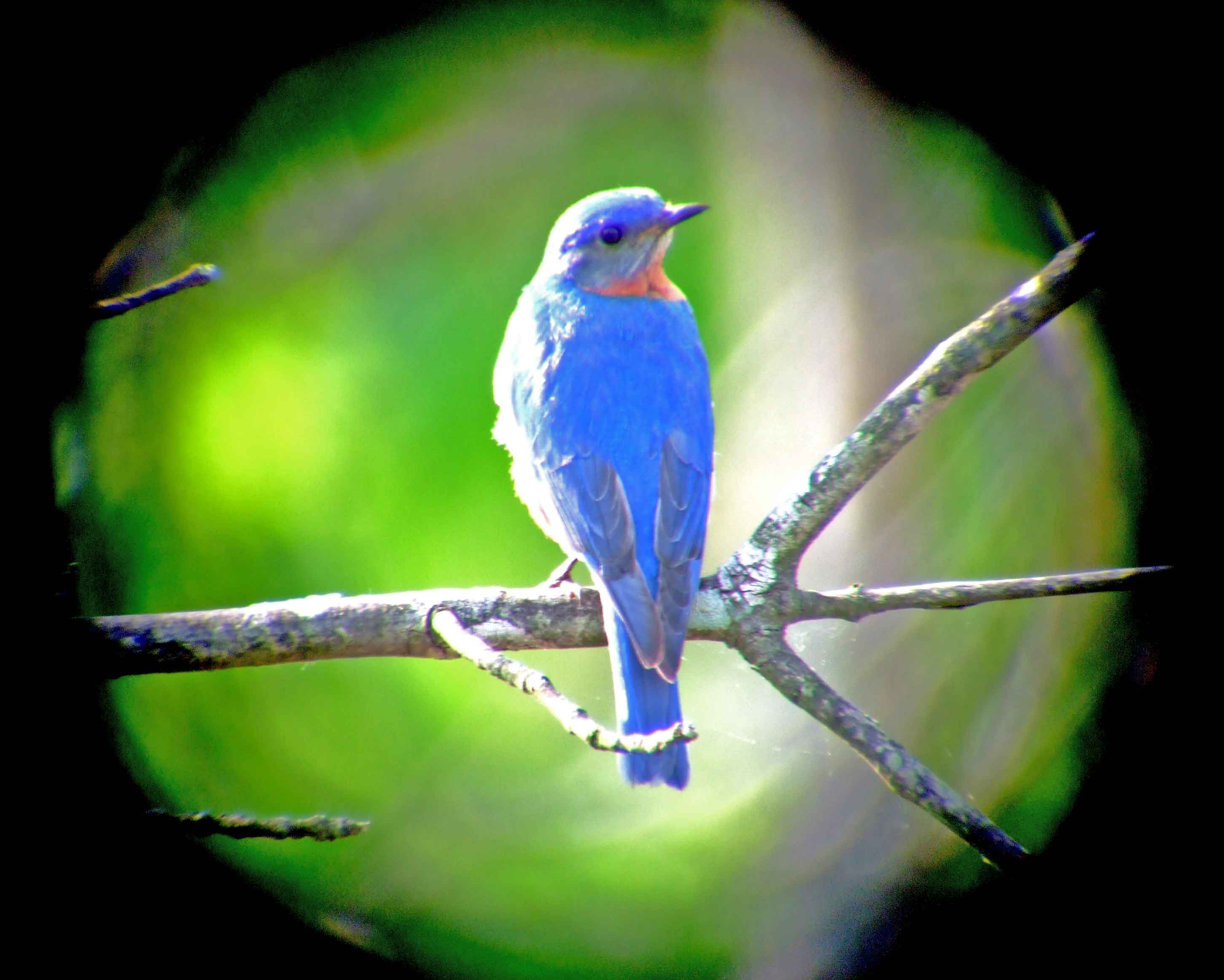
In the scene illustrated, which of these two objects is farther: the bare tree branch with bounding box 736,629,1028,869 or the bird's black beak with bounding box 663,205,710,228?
the bird's black beak with bounding box 663,205,710,228

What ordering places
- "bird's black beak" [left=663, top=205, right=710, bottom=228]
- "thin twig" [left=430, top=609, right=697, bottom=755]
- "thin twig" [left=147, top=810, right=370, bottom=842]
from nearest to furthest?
"thin twig" [left=430, top=609, right=697, bottom=755], "thin twig" [left=147, top=810, right=370, bottom=842], "bird's black beak" [left=663, top=205, right=710, bottom=228]

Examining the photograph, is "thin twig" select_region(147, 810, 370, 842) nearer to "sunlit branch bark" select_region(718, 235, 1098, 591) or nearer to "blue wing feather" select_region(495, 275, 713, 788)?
"blue wing feather" select_region(495, 275, 713, 788)

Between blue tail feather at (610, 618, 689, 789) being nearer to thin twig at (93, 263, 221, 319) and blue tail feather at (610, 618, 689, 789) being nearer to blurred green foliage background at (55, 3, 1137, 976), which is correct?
blurred green foliage background at (55, 3, 1137, 976)

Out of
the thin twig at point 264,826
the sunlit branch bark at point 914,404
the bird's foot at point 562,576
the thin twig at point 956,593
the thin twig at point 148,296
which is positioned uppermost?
the thin twig at point 148,296

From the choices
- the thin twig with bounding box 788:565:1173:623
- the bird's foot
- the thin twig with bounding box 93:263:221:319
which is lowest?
the thin twig with bounding box 788:565:1173:623

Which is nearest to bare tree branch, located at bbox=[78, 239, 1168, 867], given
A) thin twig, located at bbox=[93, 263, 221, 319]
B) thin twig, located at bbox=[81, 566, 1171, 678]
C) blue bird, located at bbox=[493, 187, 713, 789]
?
thin twig, located at bbox=[81, 566, 1171, 678]

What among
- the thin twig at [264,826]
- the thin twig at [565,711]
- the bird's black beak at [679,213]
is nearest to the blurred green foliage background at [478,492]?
the bird's black beak at [679,213]

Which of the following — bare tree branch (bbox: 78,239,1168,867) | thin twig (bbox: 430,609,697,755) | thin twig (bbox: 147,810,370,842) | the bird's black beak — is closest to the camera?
thin twig (bbox: 430,609,697,755)

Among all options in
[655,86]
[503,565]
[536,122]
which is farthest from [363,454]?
[655,86]

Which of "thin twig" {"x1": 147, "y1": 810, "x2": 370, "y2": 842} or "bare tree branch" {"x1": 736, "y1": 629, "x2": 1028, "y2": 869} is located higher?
"thin twig" {"x1": 147, "y1": 810, "x2": 370, "y2": 842}

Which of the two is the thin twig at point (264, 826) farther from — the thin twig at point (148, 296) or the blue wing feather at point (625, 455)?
the thin twig at point (148, 296)
